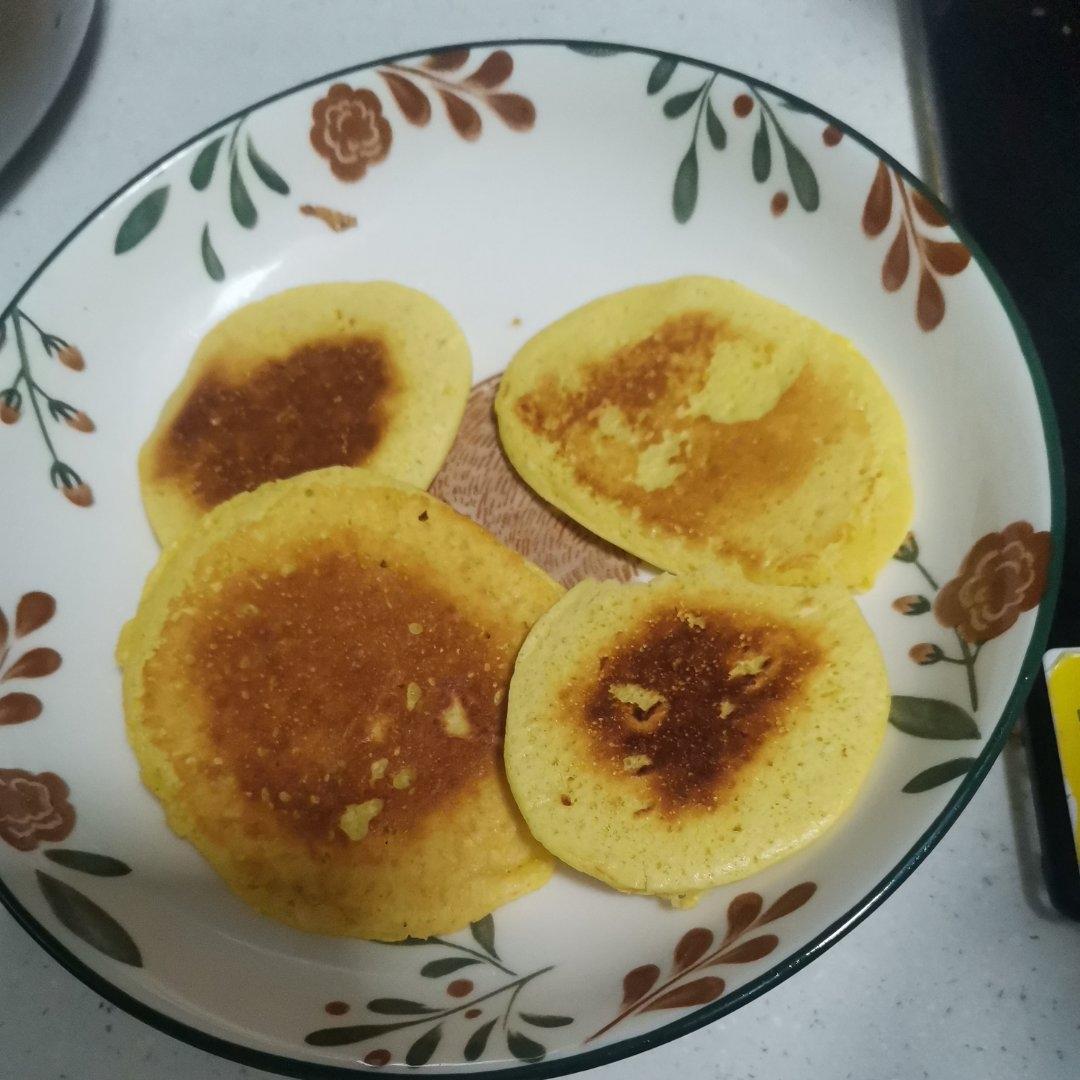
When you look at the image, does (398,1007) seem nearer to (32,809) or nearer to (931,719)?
(32,809)

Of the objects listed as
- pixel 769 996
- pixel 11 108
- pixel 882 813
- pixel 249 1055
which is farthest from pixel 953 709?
pixel 11 108

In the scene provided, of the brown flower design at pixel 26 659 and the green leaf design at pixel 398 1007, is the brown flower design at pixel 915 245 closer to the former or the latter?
the green leaf design at pixel 398 1007

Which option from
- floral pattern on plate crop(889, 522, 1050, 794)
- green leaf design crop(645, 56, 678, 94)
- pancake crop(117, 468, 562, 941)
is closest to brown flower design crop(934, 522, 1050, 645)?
floral pattern on plate crop(889, 522, 1050, 794)

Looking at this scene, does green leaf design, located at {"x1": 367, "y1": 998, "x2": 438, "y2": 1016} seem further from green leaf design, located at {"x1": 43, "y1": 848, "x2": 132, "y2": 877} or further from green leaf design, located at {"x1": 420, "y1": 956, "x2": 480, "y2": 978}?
green leaf design, located at {"x1": 43, "y1": 848, "x2": 132, "y2": 877}

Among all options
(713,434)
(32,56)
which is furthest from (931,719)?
(32,56)

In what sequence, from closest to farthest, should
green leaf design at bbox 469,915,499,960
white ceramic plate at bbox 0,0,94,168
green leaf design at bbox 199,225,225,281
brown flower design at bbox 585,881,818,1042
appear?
brown flower design at bbox 585,881,818,1042, green leaf design at bbox 469,915,499,960, white ceramic plate at bbox 0,0,94,168, green leaf design at bbox 199,225,225,281

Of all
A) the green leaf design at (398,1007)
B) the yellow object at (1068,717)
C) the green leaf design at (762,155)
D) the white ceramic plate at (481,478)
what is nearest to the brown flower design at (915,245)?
the white ceramic plate at (481,478)
